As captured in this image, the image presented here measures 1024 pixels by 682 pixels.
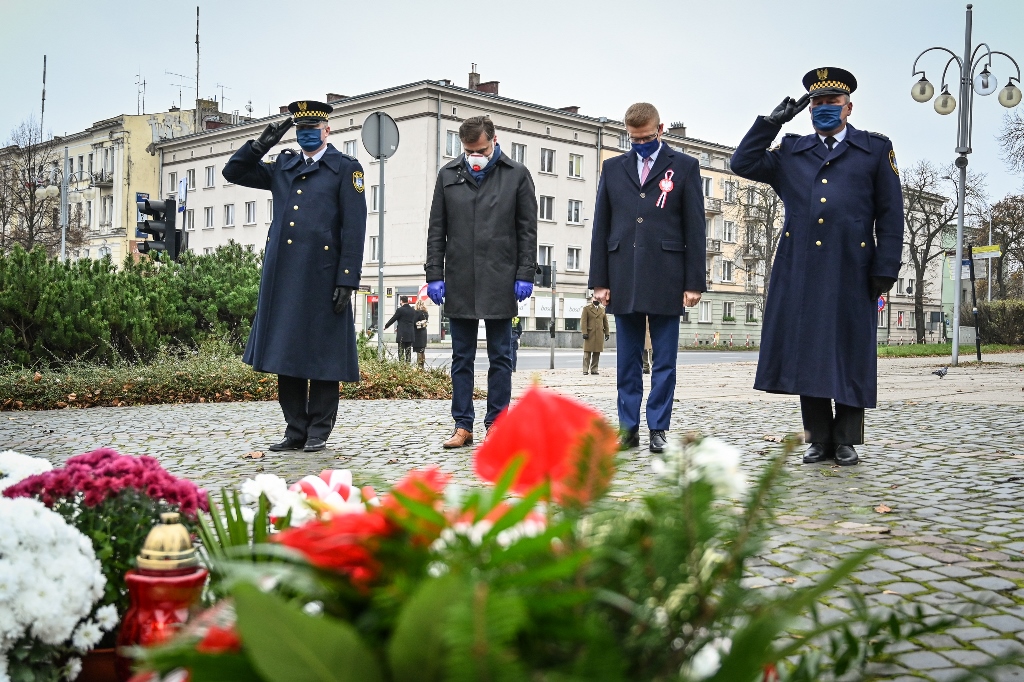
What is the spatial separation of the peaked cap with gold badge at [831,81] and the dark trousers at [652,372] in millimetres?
1764

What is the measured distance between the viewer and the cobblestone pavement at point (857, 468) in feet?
8.80

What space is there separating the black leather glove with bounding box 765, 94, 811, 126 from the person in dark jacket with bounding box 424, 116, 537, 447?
6.33ft

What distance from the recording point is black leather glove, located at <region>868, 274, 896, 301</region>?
5.90 meters

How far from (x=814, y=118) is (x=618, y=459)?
591 centimetres

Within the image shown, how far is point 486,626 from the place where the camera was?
59cm

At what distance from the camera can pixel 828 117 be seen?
614 centimetres

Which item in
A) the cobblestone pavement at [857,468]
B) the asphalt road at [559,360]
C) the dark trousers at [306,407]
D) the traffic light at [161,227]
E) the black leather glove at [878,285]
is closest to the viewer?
the cobblestone pavement at [857,468]

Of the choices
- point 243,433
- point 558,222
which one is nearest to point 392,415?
point 243,433

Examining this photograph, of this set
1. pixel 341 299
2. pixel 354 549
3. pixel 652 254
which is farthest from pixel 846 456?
pixel 354 549

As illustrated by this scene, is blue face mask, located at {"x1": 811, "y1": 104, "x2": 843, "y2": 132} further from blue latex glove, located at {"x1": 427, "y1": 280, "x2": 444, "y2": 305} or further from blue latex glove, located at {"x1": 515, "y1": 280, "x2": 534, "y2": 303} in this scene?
blue latex glove, located at {"x1": 427, "y1": 280, "x2": 444, "y2": 305}

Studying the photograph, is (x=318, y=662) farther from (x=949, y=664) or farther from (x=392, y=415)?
(x=392, y=415)

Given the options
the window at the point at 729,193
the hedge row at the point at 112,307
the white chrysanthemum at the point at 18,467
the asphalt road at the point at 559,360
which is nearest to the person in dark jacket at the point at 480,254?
the white chrysanthemum at the point at 18,467

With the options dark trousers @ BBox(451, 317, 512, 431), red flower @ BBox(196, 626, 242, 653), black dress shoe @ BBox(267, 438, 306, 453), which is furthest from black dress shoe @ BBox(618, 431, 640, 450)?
dark trousers @ BBox(451, 317, 512, 431)

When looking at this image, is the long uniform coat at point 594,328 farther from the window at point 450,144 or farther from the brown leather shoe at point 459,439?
the window at point 450,144
